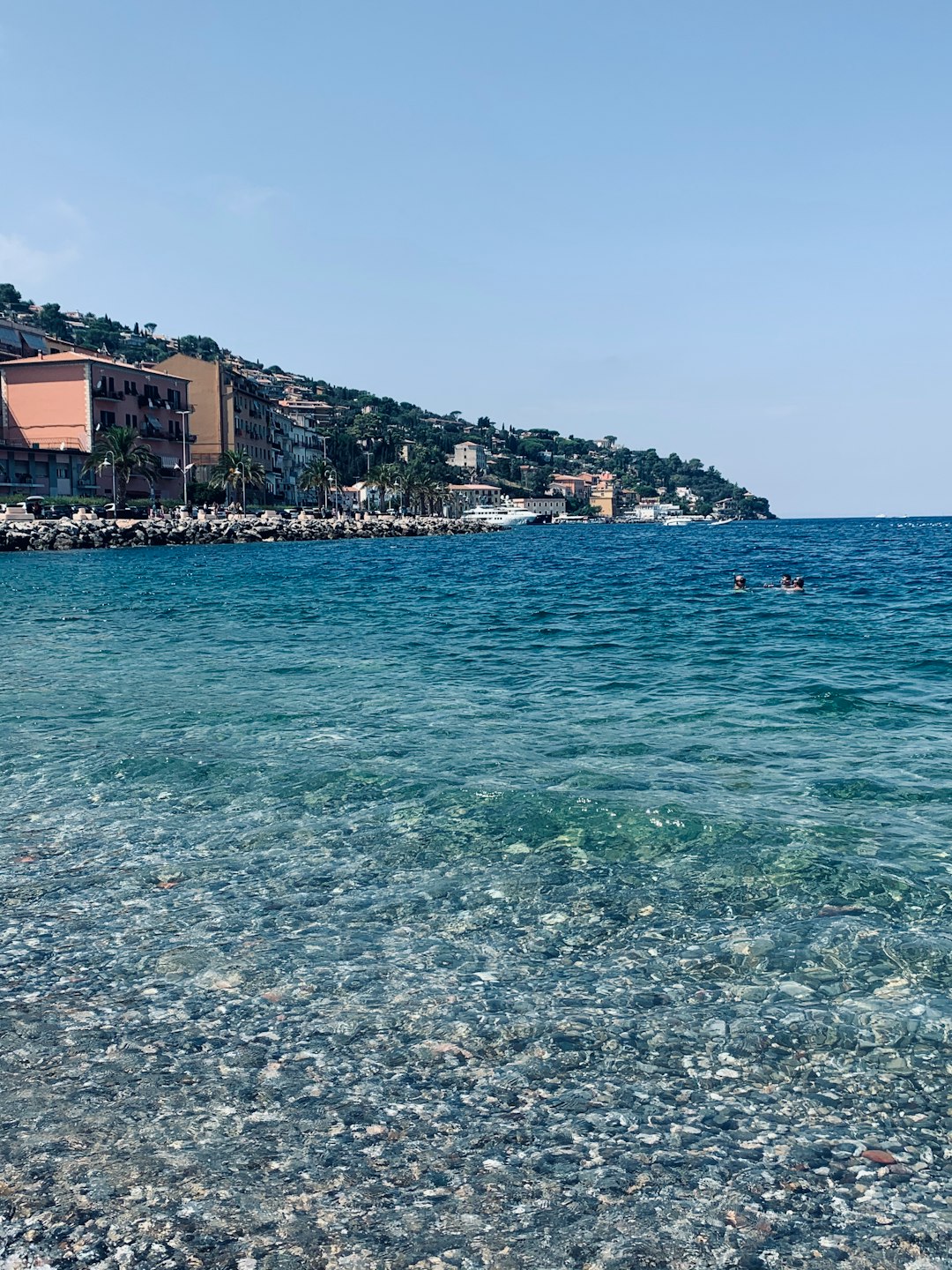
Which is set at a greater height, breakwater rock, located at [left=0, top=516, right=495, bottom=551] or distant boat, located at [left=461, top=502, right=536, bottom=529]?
distant boat, located at [left=461, top=502, right=536, bottom=529]

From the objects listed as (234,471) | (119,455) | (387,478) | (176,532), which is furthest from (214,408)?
(387,478)

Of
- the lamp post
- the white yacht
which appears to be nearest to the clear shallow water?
the lamp post

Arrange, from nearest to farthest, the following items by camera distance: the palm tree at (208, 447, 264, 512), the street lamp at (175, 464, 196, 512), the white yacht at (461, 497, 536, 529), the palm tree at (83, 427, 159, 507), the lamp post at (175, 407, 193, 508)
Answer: the palm tree at (83, 427, 159, 507) → the street lamp at (175, 464, 196, 512) → the lamp post at (175, 407, 193, 508) → the palm tree at (208, 447, 264, 512) → the white yacht at (461, 497, 536, 529)

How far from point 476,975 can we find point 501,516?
574 feet

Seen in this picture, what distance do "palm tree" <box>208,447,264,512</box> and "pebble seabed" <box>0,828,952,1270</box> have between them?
96809 mm

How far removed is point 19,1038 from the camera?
5.07 m

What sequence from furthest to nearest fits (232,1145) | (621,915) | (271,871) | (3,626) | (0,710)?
(3,626)
(0,710)
(271,871)
(621,915)
(232,1145)

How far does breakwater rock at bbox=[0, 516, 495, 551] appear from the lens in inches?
2562

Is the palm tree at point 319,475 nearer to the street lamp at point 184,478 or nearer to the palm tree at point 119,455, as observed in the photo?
the street lamp at point 184,478

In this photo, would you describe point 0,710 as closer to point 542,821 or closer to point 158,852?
point 158,852

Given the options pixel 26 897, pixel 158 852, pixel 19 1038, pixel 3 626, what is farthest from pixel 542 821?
pixel 3 626

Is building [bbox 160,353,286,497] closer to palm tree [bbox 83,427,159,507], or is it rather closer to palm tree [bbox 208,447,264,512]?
palm tree [bbox 208,447,264,512]

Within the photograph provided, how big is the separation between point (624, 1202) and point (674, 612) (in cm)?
2679

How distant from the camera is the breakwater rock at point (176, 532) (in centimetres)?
6506
